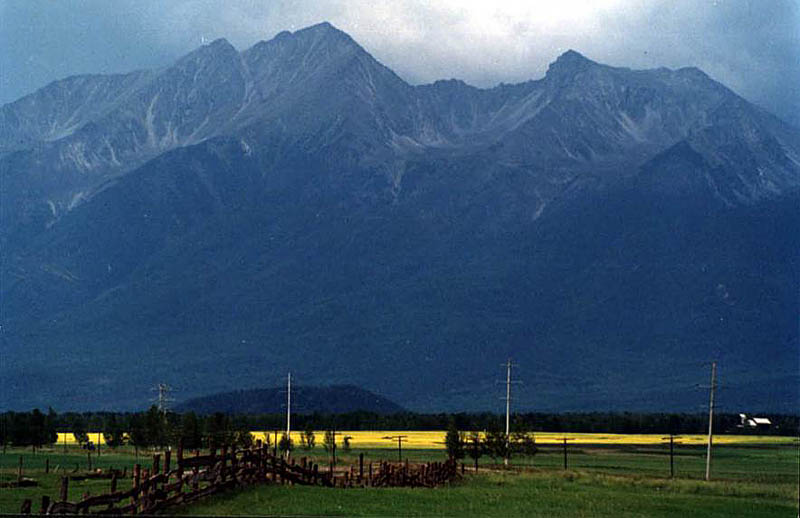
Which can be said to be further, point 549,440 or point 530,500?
point 549,440

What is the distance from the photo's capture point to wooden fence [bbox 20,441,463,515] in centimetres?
3105

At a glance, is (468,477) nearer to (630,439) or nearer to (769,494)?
(769,494)

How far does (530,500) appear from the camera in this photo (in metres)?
44.5

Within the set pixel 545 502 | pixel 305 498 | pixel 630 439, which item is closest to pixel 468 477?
pixel 545 502

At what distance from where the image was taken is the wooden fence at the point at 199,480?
102 feet

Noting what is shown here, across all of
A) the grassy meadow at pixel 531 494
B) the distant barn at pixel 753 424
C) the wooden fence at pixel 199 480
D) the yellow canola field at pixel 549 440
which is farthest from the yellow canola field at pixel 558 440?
the wooden fence at pixel 199 480

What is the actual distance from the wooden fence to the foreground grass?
577 millimetres

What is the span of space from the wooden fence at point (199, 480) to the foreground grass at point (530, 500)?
58 cm

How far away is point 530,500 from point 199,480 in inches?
555

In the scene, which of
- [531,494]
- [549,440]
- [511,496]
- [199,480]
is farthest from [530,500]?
[549,440]

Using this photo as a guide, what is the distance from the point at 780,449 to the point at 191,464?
98793 mm

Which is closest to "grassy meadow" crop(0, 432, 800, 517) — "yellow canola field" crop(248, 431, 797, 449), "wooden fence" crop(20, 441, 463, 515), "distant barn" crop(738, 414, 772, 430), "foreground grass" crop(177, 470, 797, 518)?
"foreground grass" crop(177, 470, 797, 518)

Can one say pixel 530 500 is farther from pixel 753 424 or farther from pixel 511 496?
pixel 753 424

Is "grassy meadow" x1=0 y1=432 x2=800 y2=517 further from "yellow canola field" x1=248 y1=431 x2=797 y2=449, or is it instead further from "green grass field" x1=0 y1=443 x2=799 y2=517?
"yellow canola field" x1=248 y1=431 x2=797 y2=449
